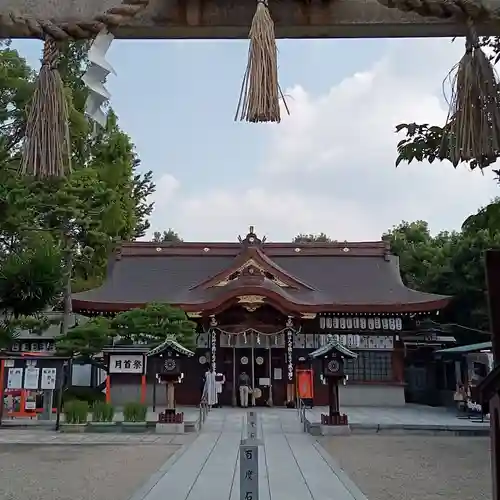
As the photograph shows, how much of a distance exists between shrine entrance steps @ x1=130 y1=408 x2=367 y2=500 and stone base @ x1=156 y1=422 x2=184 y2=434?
449mm

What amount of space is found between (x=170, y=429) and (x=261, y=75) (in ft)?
34.5

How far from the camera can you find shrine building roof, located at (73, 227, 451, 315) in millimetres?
17516

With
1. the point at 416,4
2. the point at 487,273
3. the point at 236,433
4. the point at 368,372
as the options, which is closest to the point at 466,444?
the point at 236,433

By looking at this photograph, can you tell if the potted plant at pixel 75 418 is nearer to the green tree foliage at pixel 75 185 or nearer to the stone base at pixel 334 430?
the green tree foliage at pixel 75 185

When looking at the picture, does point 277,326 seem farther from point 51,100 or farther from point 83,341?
point 51,100

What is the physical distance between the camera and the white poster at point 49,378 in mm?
12617

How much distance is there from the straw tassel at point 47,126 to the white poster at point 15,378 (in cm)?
1152

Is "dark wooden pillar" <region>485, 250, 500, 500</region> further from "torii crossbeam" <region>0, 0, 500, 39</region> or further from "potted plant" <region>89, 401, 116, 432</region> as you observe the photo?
"potted plant" <region>89, 401, 116, 432</region>

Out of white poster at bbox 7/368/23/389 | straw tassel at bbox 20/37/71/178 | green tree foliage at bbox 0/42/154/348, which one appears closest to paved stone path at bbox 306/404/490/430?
white poster at bbox 7/368/23/389

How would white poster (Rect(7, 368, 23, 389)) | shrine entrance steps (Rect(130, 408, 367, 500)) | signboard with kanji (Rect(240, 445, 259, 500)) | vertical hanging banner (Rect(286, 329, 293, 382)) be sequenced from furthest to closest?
vertical hanging banner (Rect(286, 329, 293, 382)), white poster (Rect(7, 368, 23, 389)), shrine entrance steps (Rect(130, 408, 367, 500)), signboard with kanji (Rect(240, 445, 259, 500))

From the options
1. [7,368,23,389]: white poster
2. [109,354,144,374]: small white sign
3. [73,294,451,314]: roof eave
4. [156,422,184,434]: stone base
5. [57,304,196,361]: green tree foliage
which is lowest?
[156,422,184,434]: stone base

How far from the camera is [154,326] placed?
49.7 feet

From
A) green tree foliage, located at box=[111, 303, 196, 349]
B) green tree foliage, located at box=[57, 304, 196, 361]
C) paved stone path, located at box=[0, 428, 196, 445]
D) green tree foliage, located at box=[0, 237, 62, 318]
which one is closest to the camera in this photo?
green tree foliage, located at box=[0, 237, 62, 318]

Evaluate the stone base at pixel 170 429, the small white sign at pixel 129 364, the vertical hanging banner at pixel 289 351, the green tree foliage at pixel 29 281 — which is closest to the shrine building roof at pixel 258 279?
the vertical hanging banner at pixel 289 351
